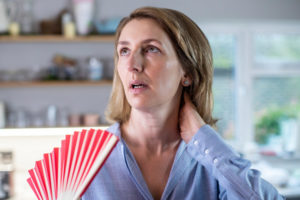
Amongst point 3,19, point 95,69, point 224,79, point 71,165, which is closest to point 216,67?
point 224,79

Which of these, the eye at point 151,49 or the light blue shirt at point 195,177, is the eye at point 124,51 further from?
the light blue shirt at point 195,177

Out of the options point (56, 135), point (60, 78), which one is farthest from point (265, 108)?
point (56, 135)

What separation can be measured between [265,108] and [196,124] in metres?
2.85

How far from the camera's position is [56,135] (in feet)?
2.85

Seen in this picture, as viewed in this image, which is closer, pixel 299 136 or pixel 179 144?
pixel 179 144

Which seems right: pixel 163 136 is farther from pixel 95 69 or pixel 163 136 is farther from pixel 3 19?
pixel 3 19

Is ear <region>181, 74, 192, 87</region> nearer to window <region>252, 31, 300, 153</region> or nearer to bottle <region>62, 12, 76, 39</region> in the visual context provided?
bottle <region>62, 12, 76, 39</region>

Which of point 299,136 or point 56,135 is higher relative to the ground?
point 56,135

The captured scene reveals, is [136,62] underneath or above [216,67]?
above

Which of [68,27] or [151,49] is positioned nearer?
[151,49]

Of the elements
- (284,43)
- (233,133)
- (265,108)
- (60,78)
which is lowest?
(233,133)

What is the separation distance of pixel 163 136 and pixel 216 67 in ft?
8.87

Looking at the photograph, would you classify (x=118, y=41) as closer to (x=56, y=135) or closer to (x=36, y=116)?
(x=56, y=135)

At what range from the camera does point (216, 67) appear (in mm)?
3736
